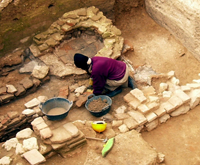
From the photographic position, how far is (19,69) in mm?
6766

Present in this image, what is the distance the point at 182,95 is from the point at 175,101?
243 millimetres

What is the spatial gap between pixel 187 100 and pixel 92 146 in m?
2.28

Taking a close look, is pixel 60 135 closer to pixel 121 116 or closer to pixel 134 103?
pixel 121 116

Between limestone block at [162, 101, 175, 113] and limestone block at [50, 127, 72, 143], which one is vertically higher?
limestone block at [50, 127, 72, 143]

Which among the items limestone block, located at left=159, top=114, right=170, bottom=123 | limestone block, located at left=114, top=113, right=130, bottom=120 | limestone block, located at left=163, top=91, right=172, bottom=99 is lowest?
limestone block, located at left=159, top=114, right=170, bottom=123

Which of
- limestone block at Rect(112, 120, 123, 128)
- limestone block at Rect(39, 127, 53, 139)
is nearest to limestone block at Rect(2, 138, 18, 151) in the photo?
limestone block at Rect(39, 127, 53, 139)

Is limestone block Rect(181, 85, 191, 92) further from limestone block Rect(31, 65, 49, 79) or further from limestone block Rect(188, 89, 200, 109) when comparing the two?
limestone block Rect(31, 65, 49, 79)

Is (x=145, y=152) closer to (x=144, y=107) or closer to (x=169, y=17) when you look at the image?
(x=144, y=107)

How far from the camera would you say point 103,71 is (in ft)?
18.6

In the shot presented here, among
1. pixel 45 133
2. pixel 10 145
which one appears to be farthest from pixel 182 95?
pixel 10 145

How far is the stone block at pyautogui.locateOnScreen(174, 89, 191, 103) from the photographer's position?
563 cm

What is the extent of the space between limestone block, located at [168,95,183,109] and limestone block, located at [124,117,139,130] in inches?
37.5

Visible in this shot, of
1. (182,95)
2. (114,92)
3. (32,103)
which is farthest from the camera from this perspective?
(114,92)

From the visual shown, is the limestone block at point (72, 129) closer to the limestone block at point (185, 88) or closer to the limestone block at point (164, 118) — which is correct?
the limestone block at point (164, 118)
